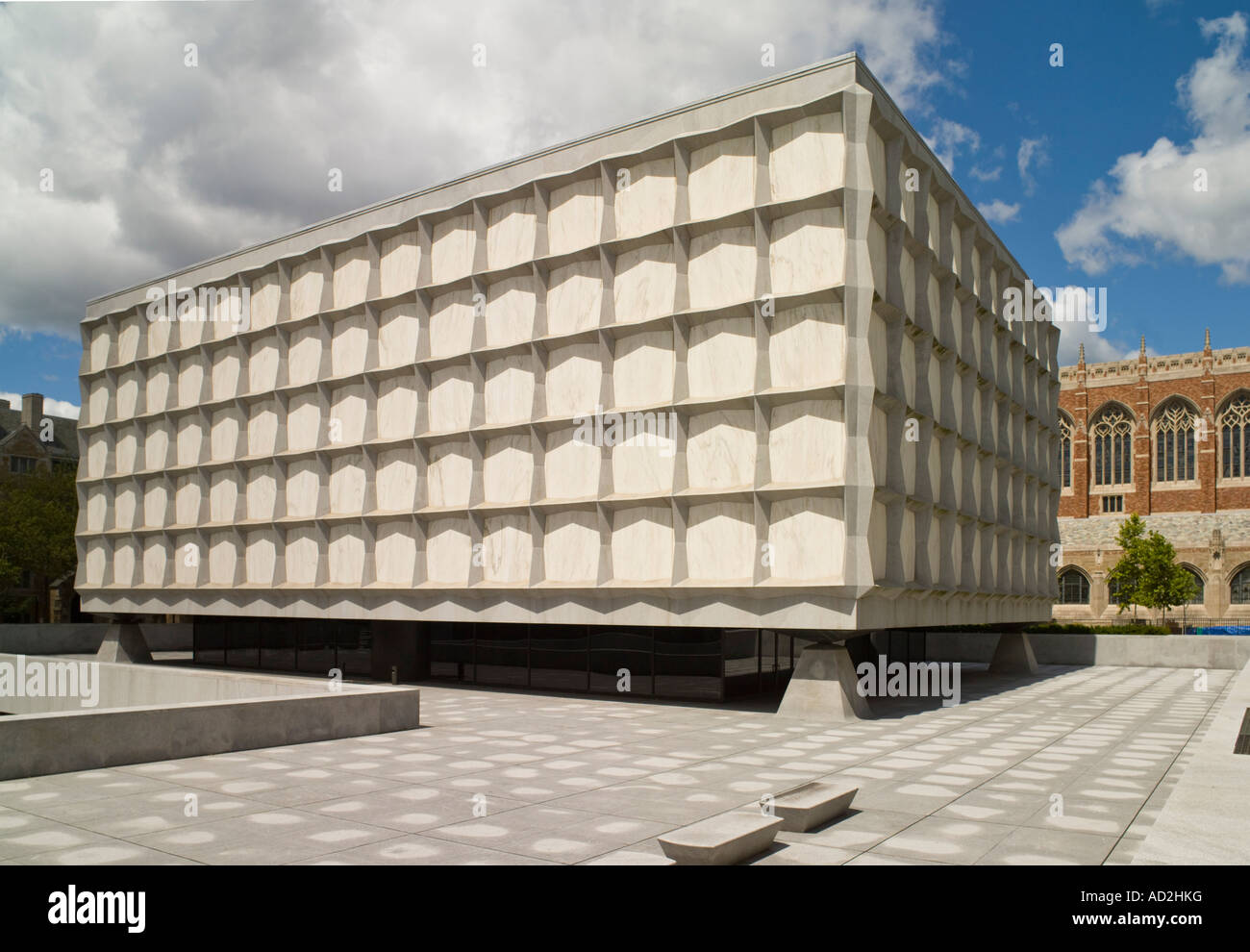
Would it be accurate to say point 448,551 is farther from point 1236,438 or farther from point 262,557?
point 1236,438

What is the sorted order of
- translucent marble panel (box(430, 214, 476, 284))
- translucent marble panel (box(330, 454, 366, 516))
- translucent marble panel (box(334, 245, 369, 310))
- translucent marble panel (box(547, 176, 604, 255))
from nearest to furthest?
translucent marble panel (box(547, 176, 604, 255)) → translucent marble panel (box(430, 214, 476, 284)) → translucent marble panel (box(330, 454, 366, 516)) → translucent marble panel (box(334, 245, 369, 310))

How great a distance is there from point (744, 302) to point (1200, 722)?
1379cm

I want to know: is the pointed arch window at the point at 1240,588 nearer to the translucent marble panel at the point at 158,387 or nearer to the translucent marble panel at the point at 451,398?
the translucent marble panel at the point at 451,398

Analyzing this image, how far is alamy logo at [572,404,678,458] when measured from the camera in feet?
77.4

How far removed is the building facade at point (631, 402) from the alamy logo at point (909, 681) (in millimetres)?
2615

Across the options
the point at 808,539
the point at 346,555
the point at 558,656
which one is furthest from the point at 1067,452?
the point at 346,555

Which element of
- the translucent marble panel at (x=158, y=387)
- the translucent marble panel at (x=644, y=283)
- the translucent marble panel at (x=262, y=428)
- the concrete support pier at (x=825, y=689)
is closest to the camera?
the concrete support pier at (x=825, y=689)

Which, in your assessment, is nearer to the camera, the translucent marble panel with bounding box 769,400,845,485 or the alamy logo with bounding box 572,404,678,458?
the translucent marble panel with bounding box 769,400,845,485

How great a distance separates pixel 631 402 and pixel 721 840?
17.1m

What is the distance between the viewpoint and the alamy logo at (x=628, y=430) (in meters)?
23.6

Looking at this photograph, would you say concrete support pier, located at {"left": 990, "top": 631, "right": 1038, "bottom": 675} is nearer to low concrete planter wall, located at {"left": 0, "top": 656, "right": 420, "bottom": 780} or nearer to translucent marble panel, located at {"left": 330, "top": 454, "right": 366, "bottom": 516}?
translucent marble panel, located at {"left": 330, "top": 454, "right": 366, "bottom": 516}

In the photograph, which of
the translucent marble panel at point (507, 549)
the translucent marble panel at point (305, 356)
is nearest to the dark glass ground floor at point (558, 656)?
the translucent marble panel at point (507, 549)
